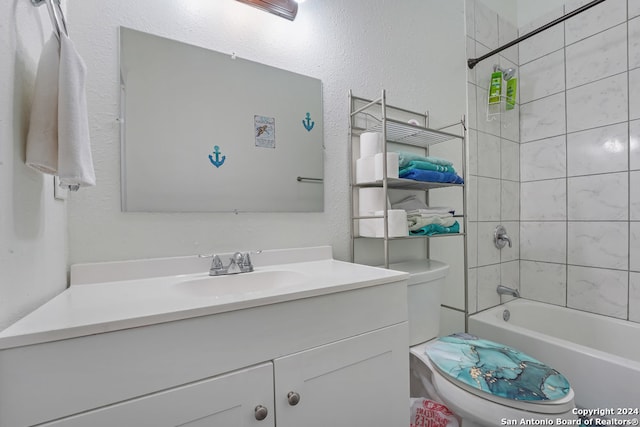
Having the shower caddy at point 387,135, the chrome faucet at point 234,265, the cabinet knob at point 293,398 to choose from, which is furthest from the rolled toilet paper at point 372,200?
the cabinet knob at point 293,398

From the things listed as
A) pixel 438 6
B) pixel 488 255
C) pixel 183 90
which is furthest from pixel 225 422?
pixel 438 6

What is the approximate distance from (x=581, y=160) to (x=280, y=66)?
194 cm

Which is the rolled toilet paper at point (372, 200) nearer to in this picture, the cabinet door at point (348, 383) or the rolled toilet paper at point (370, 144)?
the rolled toilet paper at point (370, 144)

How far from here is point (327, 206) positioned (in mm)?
1242

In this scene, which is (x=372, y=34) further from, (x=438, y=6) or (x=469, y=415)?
(x=469, y=415)

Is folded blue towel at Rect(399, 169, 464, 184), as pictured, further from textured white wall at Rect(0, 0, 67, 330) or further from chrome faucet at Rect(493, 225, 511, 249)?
textured white wall at Rect(0, 0, 67, 330)

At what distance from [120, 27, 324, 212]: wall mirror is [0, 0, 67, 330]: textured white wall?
9.8 inches

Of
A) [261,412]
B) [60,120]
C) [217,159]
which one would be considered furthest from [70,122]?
[261,412]

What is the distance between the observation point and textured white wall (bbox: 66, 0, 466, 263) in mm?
834

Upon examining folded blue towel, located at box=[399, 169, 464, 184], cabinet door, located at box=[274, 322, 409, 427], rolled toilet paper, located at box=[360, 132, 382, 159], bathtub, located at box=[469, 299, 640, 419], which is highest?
rolled toilet paper, located at box=[360, 132, 382, 159]

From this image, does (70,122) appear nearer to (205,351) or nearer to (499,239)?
(205,351)

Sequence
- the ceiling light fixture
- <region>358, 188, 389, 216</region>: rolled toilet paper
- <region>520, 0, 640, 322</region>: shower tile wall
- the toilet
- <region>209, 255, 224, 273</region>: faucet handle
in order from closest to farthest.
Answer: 1. the toilet
2. <region>209, 255, 224, 273</region>: faucet handle
3. the ceiling light fixture
4. <region>358, 188, 389, 216</region>: rolled toilet paper
5. <region>520, 0, 640, 322</region>: shower tile wall

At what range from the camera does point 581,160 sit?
1736 millimetres

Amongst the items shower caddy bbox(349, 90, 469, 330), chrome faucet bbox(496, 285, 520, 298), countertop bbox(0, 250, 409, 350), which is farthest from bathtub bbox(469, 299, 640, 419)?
countertop bbox(0, 250, 409, 350)
